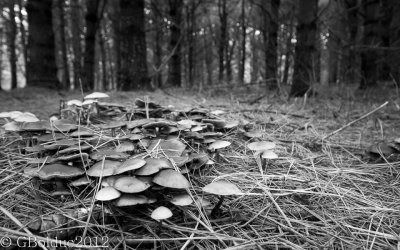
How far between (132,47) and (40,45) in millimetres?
1820

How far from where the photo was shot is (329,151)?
2.65 metres

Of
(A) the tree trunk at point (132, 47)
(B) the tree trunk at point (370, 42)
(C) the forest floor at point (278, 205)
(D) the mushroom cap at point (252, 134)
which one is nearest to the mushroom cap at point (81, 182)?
(C) the forest floor at point (278, 205)

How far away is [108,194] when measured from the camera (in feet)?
4.62

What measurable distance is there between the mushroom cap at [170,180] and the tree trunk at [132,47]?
4747mm

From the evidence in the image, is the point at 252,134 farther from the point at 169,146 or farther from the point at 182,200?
the point at 182,200

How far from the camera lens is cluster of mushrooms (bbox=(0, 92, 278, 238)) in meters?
1.46

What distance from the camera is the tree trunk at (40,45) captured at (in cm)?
564

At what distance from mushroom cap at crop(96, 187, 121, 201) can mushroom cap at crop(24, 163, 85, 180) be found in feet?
1.06

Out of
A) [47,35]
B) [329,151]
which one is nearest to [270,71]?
[47,35]

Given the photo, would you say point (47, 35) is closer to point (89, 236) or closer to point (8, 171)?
point (8, 171)

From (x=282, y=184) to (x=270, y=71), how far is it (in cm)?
779

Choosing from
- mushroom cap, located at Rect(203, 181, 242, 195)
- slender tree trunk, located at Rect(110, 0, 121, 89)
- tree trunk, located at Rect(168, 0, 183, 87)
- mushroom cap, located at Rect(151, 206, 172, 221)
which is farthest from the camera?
tree trunk, located at Rect(168, 0, 183, 87)

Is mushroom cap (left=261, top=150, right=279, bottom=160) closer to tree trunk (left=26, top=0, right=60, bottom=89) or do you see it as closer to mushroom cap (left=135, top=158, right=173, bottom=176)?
mushroom cap (left=135, top=158, right=173, bottom=176)

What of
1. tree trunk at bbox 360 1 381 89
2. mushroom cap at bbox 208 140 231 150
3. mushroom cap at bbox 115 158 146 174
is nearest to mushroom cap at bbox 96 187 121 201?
mushroom cap at bbox 115 158 146 174
